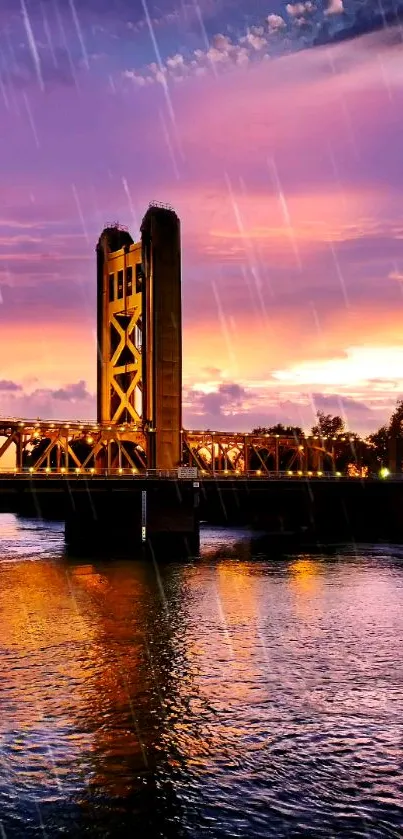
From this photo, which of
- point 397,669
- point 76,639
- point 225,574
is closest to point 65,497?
point 225,574

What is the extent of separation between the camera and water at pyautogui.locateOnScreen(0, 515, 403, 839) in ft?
56.8

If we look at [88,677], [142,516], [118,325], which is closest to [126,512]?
[142,516]

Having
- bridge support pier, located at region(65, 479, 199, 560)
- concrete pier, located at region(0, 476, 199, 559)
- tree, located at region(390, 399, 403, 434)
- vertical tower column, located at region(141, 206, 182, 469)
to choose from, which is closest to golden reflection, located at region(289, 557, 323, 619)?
concrete pier, located at region(0, 476, 199, 559)

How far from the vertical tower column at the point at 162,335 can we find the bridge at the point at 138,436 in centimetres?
10

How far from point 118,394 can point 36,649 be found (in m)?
63.4

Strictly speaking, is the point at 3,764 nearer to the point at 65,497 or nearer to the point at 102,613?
the point at 102,613

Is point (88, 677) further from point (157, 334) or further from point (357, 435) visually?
point (357, 435)

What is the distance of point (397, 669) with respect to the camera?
28.6 meters

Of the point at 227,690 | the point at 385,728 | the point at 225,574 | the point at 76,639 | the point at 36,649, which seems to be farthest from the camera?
the point at 225,574

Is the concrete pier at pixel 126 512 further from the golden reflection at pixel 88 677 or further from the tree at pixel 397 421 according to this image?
the tree at pixel 397 421

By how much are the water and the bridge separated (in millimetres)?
27779

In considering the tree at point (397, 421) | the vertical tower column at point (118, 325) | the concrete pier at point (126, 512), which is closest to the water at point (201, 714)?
the concrete pier at point (126, 512)

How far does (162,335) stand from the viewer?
84375mm

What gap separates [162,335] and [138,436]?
10.2 m
